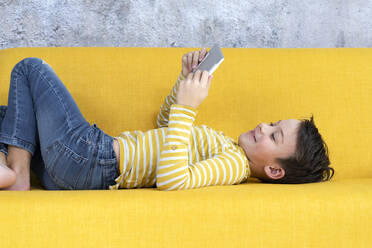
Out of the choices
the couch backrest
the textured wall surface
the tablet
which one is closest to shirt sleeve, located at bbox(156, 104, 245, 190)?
the tablet

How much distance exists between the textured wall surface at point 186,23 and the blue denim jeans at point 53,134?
0.76 m

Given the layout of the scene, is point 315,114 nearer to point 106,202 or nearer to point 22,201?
point 106,202

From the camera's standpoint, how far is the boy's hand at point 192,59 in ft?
4.44

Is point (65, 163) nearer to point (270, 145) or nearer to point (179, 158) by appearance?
point (179, 158)

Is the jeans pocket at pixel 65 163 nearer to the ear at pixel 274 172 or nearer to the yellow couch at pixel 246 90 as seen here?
the yellow couch at pixel 246 90

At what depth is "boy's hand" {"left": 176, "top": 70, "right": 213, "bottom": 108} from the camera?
113cm

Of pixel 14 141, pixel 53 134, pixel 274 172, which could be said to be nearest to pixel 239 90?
pixel 274 172

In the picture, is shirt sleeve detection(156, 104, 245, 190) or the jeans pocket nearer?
shirt sleeve detection(156, 104, 245, 190)

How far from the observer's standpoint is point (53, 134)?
124 centimetres

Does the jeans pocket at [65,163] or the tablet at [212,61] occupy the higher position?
the tablet at [212,61]

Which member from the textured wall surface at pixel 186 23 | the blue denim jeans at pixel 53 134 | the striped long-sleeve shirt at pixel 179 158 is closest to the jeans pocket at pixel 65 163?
the blue denim jeans at pixel 53 134

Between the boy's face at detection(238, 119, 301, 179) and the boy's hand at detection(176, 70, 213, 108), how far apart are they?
0.29 meters

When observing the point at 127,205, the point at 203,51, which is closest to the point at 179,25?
the point at 203,51

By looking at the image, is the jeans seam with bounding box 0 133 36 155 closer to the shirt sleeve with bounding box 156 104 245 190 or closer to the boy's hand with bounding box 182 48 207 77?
the shirt sleeve with bounding box 156 104 245 190
